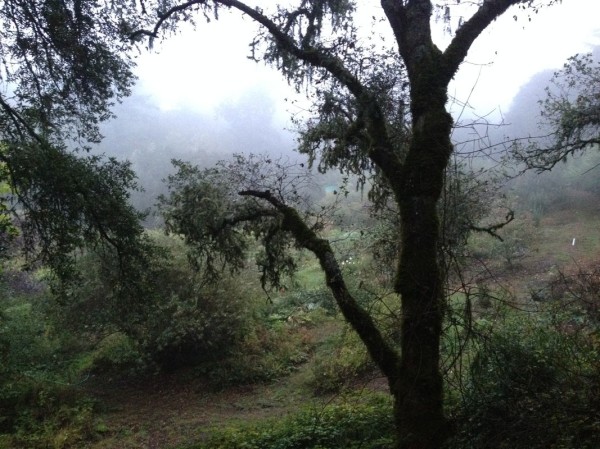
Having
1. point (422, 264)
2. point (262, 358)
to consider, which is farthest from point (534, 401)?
point (262, 358)

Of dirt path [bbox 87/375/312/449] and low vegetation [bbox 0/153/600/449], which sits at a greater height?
low vegetation [bbox 0/153/600/449]

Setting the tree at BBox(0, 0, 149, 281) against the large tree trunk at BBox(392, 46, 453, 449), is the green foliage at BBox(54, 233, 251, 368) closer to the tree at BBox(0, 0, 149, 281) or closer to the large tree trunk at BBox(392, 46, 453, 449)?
the tree at BBox(0, 0, 149, 281)

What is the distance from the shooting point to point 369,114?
17.7ft

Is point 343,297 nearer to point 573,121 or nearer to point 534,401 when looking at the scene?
point 534,401

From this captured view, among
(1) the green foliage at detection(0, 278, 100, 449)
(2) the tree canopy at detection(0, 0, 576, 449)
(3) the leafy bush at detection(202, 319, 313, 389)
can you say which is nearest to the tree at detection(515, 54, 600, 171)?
(2) the tree canopy at detection(0, 0, 576, 449)

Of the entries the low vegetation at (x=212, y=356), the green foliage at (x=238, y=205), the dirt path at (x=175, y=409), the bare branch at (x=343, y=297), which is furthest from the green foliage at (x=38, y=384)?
the bare branch at (x=343, y=297)

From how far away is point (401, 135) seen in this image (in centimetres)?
604

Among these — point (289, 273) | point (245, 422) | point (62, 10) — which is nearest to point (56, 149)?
point (62, 10)

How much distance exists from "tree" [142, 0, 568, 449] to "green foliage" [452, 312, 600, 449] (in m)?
0.43

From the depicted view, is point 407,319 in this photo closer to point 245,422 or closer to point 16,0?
point 16,0

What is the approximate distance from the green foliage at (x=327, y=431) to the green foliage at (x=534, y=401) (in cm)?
131

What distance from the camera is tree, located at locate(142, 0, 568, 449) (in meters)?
4.57

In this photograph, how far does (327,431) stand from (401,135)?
15.4 feet

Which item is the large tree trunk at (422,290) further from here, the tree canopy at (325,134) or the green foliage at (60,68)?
the green foliage at (60,68)
